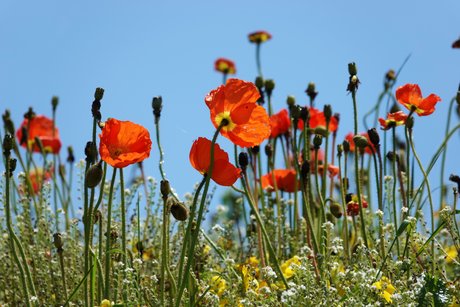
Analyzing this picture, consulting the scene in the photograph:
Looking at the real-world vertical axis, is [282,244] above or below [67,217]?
below

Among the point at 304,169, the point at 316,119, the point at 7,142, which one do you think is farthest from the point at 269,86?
the point at 7,142

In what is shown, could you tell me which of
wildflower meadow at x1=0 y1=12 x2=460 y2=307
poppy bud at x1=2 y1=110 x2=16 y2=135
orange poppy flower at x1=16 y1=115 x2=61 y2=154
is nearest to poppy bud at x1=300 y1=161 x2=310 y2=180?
wildflower meadow at x1=0 y1=12 x2=460 y2=307

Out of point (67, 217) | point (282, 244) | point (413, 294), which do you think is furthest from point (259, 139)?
point (67, 217)

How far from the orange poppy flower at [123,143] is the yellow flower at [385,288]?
651 millimetres

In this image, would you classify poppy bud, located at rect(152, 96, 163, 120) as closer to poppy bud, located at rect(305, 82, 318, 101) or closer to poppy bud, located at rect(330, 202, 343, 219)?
poppy bud, located at rect(330, 202, 343, 219)

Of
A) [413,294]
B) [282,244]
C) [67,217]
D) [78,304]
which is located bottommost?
[413,294]

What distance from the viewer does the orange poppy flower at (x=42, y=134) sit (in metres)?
3.73

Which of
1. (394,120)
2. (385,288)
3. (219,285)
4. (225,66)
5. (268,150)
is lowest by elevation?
(385,288)

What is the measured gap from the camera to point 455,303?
2256 mm

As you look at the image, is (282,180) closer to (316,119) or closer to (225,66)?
(316,119)

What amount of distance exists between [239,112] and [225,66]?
3.13 meters

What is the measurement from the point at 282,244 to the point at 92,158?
1207 mm

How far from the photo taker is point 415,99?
255 cm

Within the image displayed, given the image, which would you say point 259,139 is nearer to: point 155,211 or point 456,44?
point 155,211
